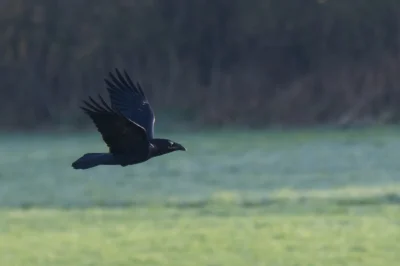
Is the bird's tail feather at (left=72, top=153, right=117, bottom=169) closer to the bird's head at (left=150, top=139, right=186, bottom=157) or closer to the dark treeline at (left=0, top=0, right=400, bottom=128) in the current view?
the bird's head at (left=150, top=139, right=186, bottom=157)

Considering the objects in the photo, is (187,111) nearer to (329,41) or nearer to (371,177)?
(329,41)

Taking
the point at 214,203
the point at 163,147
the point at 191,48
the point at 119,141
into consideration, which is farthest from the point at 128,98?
the point at 191,48

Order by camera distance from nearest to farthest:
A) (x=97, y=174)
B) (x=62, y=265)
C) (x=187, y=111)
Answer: (x=62, y=265)
(x=97, y=174)
(x=187, y=111)

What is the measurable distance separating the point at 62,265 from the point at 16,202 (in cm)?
478

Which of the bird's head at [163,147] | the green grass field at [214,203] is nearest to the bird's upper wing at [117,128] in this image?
the bird's head at [163,147]

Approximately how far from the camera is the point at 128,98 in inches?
254

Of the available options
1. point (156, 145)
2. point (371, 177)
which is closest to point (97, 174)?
point (371, 177)

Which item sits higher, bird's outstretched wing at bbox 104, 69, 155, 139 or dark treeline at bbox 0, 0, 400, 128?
dark treeline at bbox 0, 0, 400, 128

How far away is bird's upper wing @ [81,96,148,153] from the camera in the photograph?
537cm

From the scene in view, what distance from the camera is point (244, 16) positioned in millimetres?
26797

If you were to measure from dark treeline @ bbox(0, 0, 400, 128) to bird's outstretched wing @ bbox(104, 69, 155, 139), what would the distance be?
18141mm

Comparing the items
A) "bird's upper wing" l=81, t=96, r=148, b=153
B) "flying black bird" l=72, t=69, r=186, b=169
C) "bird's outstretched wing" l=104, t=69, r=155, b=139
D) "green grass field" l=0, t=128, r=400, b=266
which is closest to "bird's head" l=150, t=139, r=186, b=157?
"flying black bird" l=72, t=69, r=186, b=169

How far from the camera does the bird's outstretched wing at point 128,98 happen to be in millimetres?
6354

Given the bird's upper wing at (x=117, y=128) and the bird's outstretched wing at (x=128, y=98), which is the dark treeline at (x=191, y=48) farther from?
the bird's upper wing at (x=117, y=128)
